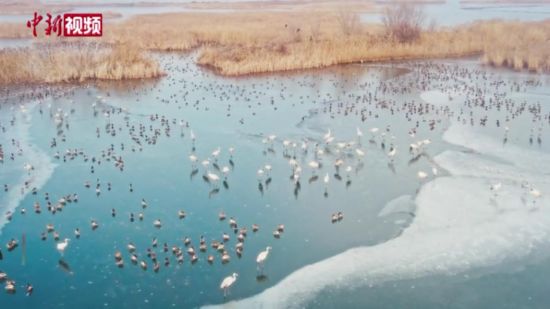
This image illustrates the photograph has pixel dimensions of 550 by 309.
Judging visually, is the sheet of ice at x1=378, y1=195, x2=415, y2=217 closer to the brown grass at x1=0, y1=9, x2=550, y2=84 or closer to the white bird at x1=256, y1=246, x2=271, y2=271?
the white bird at x1=256, y1=246, x2=271, y2=271

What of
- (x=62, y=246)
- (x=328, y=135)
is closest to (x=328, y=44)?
(x=328, y=135)

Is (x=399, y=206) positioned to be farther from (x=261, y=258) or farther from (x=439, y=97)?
(x=439, y=97)

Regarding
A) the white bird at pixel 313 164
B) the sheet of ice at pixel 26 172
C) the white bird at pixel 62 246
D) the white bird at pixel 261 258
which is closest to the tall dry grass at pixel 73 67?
the sheet of ice at pixel 26 172

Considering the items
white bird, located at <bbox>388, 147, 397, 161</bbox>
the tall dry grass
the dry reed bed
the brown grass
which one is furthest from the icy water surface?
the dry reed bed

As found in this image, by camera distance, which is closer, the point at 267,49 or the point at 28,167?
the point at 28,167

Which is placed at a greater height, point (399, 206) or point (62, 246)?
point (399, 206)

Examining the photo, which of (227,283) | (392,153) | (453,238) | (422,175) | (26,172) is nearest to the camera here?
(227,283)

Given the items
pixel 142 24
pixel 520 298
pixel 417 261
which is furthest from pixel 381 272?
pixel 142 24
